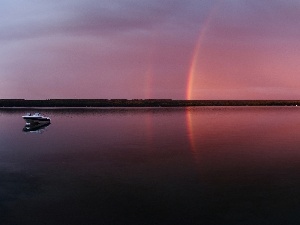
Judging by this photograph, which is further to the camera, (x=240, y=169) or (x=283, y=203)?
(x=240, y=169)

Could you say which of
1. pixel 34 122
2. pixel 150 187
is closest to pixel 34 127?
pixel 34 122

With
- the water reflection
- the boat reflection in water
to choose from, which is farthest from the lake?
the boat reflection in water

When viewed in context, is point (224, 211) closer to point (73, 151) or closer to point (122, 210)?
point (122, 210)

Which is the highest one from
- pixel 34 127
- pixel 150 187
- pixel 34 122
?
pixel 34 122

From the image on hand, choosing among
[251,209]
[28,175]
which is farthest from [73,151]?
[251,209]

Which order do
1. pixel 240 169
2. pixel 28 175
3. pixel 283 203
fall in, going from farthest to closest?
pixel 240 169 < pixel 28 175 < pixel 283 203

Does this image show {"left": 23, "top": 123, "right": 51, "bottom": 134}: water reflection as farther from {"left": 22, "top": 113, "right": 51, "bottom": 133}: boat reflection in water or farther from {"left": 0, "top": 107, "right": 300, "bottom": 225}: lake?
{"left": 0, "top": 107, "right": 300, "bottom": 225}: lake

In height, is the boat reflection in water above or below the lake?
above

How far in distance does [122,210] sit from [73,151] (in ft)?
85.2

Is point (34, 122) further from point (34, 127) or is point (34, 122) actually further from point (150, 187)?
point (150, 187)

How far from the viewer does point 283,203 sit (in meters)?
20.1

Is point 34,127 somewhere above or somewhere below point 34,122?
below

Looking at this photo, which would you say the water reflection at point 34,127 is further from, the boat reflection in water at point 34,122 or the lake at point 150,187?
the lake at point 150,187

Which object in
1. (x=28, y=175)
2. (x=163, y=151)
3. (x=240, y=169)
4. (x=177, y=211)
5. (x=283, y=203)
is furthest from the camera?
(x=163, y=151)
